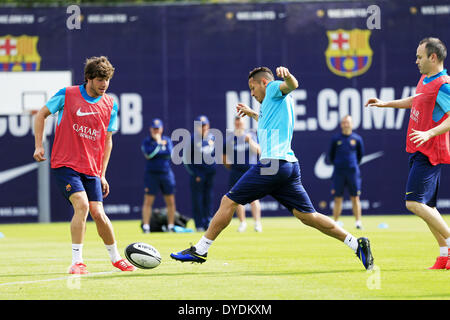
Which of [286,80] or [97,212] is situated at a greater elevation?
[286,80]

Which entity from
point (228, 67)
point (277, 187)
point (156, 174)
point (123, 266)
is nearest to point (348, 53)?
point (228, 67)

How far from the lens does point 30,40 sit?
2259cm

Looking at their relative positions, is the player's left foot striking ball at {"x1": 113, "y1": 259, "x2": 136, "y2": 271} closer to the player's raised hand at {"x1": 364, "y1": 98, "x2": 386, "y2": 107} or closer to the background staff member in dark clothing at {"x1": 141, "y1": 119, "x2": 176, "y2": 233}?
the player's raised hand at {"x1": 364, "y1": 98, "x2": 386, "y2": 107}

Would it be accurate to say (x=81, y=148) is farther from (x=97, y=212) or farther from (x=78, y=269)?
(x=78, y=269)

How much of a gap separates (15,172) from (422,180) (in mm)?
15631

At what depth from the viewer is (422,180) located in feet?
29.7

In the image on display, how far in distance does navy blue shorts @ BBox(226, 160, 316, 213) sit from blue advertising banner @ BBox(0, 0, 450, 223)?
13.5m

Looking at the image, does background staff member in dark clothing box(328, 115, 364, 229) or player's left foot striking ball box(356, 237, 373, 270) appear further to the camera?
background staff member in dark clothing box(328, 115, 364, 229)

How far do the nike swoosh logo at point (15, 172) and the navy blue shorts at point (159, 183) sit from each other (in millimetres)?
5535

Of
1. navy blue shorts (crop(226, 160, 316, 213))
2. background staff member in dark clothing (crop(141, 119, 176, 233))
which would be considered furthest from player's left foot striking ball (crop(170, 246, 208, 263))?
background staff member in dark clothing (crop(141, 119, 176, 233))

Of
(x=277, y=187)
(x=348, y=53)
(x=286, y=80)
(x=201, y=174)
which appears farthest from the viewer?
(x=348, y=53)

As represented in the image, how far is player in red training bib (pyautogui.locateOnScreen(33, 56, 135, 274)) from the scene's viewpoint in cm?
905

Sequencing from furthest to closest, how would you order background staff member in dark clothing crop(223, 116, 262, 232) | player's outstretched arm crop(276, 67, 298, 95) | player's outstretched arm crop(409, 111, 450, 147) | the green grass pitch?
background staff member in dark clothing crop(223, 116, 262, 232) < player's outstretched arm crop(409, 111, 450, 147) < player's outstretched arm crop(276, 67, 298, 95) < the green grass pitch

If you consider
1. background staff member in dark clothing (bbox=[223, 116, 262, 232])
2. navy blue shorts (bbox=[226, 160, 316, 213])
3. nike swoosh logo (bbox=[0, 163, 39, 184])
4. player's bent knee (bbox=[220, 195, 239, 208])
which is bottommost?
nike swoosh logo (bbox=[0, 163, 39, 184])
